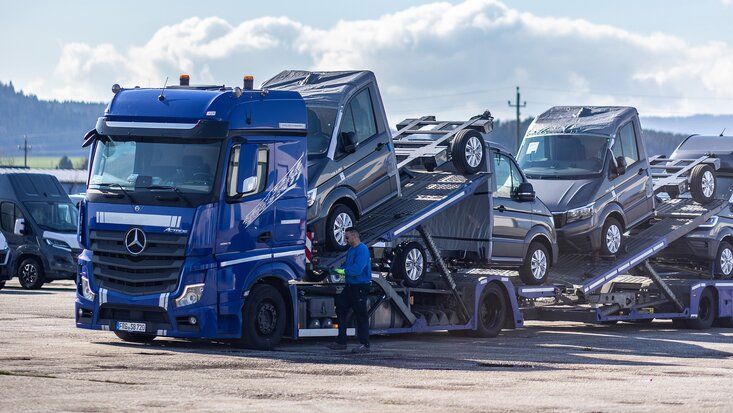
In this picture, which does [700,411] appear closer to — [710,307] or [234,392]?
[234,392]

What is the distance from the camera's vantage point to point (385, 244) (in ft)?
60.3

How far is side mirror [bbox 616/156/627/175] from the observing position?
74.1ft

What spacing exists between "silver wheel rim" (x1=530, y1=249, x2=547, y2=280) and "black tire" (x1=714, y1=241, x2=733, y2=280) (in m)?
5.28

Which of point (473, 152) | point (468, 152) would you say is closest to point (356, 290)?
point (468, 152)

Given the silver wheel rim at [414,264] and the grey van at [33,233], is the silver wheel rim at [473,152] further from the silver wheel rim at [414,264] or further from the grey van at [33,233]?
the grey van at [33,233]

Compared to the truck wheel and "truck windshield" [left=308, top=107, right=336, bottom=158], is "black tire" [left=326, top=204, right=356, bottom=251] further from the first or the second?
the truck wheel

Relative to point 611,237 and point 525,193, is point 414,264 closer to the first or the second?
point 525,193

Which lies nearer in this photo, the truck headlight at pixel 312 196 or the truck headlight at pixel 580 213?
the truck headlight at pixel 312 196

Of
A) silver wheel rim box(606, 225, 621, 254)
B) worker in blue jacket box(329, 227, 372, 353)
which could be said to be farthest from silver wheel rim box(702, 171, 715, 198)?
worker in blue jacket box(329, 227, 372, 353)

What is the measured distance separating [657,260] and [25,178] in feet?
50.8

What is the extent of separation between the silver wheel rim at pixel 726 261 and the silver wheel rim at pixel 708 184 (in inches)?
47.7

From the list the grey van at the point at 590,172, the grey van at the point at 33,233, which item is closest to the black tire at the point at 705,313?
the grey van at the point at 590,172

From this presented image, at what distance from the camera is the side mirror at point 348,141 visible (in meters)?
17.7

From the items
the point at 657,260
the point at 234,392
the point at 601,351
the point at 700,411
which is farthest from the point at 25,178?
the point at 700,411
